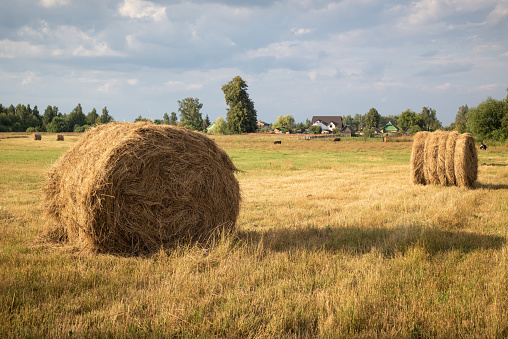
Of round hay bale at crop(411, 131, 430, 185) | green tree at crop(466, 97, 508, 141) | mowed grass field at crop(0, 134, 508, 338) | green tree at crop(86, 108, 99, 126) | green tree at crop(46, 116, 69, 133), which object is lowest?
mowed grass field at crop(0, 134, 508, 338)

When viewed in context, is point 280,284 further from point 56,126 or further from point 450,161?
point 56,126

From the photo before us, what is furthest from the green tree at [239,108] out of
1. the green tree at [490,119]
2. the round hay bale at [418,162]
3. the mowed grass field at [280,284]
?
the mowed grass field at [280,284]

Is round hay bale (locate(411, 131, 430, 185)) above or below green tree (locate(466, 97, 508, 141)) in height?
below

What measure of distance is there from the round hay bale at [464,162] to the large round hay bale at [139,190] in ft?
35.8

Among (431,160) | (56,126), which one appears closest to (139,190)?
(431,160)

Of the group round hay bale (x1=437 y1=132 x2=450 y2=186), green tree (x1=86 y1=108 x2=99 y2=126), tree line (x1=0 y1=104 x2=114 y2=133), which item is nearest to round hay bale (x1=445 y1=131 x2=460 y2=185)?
round hay bale (x1=437 y1=132 x2=450 y2=186)

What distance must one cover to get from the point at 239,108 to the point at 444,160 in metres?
87.7

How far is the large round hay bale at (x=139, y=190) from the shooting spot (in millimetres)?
6379

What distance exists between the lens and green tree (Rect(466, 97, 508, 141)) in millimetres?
37566

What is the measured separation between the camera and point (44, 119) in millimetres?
95438

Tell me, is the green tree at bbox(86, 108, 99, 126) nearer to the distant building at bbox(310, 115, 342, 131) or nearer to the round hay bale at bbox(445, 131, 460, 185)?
the distant building at bbox(310, 115, 342, 131)

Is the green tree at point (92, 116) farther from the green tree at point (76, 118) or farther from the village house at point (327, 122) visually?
the village house at point (327, 122)

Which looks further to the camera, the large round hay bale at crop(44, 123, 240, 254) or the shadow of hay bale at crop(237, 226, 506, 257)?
the shadow of hay bale at crop(237, 226, 506, 257)

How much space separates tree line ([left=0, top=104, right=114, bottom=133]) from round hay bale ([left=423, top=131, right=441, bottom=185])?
79949 mm
